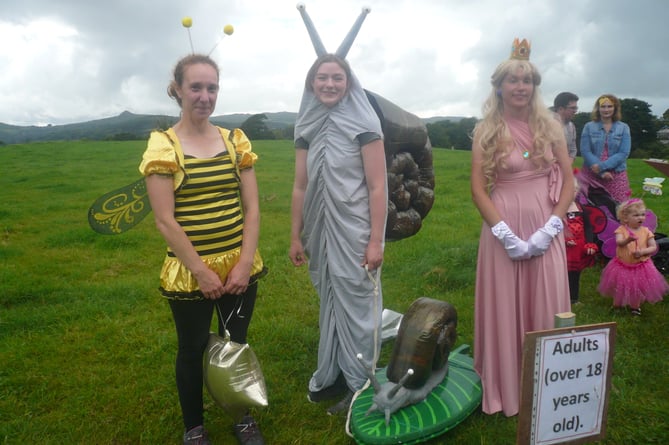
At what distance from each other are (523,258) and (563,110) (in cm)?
359

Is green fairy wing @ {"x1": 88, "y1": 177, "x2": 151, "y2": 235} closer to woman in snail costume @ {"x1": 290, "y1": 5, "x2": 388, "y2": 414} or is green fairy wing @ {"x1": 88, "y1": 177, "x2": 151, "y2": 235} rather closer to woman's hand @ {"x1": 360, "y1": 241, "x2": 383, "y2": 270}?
woman in snail costume @ {"x1": 290, "y1": 5, "x2": 388, "y2": 414}

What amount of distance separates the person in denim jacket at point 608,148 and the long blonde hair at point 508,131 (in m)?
3.51

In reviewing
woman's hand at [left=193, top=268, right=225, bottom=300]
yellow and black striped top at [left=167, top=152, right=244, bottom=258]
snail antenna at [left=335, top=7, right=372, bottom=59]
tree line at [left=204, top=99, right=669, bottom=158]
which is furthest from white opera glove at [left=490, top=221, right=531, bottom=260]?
tree line at [left=204, top=99, right=669, bottom=158]

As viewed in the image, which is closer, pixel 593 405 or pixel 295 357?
pixel 593 405

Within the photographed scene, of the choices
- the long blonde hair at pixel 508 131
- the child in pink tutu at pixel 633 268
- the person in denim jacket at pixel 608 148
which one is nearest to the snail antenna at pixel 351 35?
the long blonde hair at pixel 508 131

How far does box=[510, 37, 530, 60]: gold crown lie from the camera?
2.97 metres

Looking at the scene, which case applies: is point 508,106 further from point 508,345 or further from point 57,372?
point 57,372

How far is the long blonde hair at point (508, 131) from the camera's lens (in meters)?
2.96

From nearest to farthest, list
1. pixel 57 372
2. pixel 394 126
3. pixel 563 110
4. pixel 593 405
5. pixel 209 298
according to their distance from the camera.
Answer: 1. pixel 593 405
2. pixel 209 298
3. pixel 394 126
4. pixel 57 372
5. pixel 563 110

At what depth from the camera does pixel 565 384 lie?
90.7 inches

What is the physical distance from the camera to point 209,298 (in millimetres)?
2723

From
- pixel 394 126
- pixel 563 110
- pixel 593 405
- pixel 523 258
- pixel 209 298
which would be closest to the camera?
pixel 593 405

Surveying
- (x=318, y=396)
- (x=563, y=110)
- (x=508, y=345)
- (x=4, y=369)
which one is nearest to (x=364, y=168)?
(x=508, y=345)

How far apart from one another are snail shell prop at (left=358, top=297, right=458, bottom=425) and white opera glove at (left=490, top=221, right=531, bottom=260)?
20.7 inches
